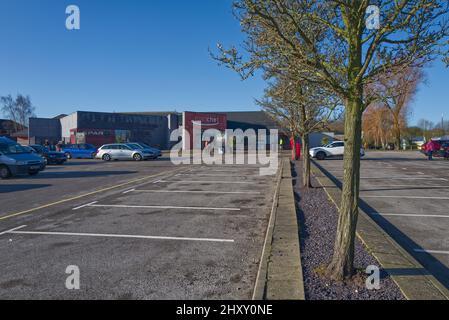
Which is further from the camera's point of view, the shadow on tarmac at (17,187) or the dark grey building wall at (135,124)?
the dark grey building wall at (135,124)

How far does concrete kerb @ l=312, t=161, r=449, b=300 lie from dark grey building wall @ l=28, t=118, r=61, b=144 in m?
57.2

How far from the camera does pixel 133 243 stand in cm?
568

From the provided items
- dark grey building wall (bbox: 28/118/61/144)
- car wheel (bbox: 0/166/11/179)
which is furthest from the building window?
car wheel (bbox: 0/166/11/179)

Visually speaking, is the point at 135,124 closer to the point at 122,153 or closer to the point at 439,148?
the point at 122,153

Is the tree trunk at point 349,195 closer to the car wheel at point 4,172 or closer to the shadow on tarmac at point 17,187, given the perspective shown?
the shadow on tarmac at point 17,187

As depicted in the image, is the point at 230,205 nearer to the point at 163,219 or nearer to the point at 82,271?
the point at 163,219

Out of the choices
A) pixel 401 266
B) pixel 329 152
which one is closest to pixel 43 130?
pixel 329 152

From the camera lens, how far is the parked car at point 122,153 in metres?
27.6

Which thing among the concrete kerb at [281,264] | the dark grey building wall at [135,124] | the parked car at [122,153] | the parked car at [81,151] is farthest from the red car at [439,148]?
the dark grey building wall at [135,124]

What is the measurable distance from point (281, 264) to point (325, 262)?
2.04 ft

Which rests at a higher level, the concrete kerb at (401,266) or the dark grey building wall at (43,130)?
the dark grey building wall at (43,130)

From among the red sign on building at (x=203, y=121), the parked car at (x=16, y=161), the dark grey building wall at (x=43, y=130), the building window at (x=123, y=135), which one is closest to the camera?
the parked car at (x=16, y=161)

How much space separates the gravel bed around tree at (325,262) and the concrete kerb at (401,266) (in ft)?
0.32
